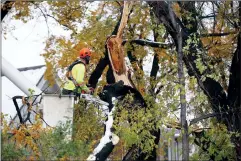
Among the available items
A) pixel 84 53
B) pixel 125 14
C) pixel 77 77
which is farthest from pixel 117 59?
pixel 125 14

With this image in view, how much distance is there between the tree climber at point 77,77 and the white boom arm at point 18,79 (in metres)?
0.39

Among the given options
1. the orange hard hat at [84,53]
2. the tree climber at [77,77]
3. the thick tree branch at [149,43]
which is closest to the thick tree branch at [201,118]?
the thick tree branch at [149,43]

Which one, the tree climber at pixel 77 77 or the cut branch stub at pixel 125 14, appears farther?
the cut branch stub at pixel 125 14

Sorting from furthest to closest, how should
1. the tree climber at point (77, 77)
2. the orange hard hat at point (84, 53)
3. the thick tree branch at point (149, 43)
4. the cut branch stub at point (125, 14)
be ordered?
the thick tree branch at point (149, 43)
the cut branch stub at point (125, 14)
the orange hard hat at point (84, 53)
the tree climber at point (77, 77)

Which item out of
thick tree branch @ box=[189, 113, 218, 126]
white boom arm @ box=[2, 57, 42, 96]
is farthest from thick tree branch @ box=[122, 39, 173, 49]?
white boom arm @ box=[2, 57, 42, 96]

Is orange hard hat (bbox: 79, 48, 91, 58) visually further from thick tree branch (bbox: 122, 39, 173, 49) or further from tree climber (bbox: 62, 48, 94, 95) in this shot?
thick tree branch (bbox: 122, 39, 173, 49)

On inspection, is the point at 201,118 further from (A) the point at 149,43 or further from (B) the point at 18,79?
(B) the point at 18,79

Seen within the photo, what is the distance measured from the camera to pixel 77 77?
23.5 feet

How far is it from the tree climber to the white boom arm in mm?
394

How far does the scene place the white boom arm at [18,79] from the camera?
7.31 m

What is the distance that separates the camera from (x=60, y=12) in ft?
27.5

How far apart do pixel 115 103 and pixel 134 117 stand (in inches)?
10.8

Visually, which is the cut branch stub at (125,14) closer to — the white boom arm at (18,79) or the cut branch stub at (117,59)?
the cut branch stub at (117,59)

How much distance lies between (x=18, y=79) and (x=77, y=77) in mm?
746
